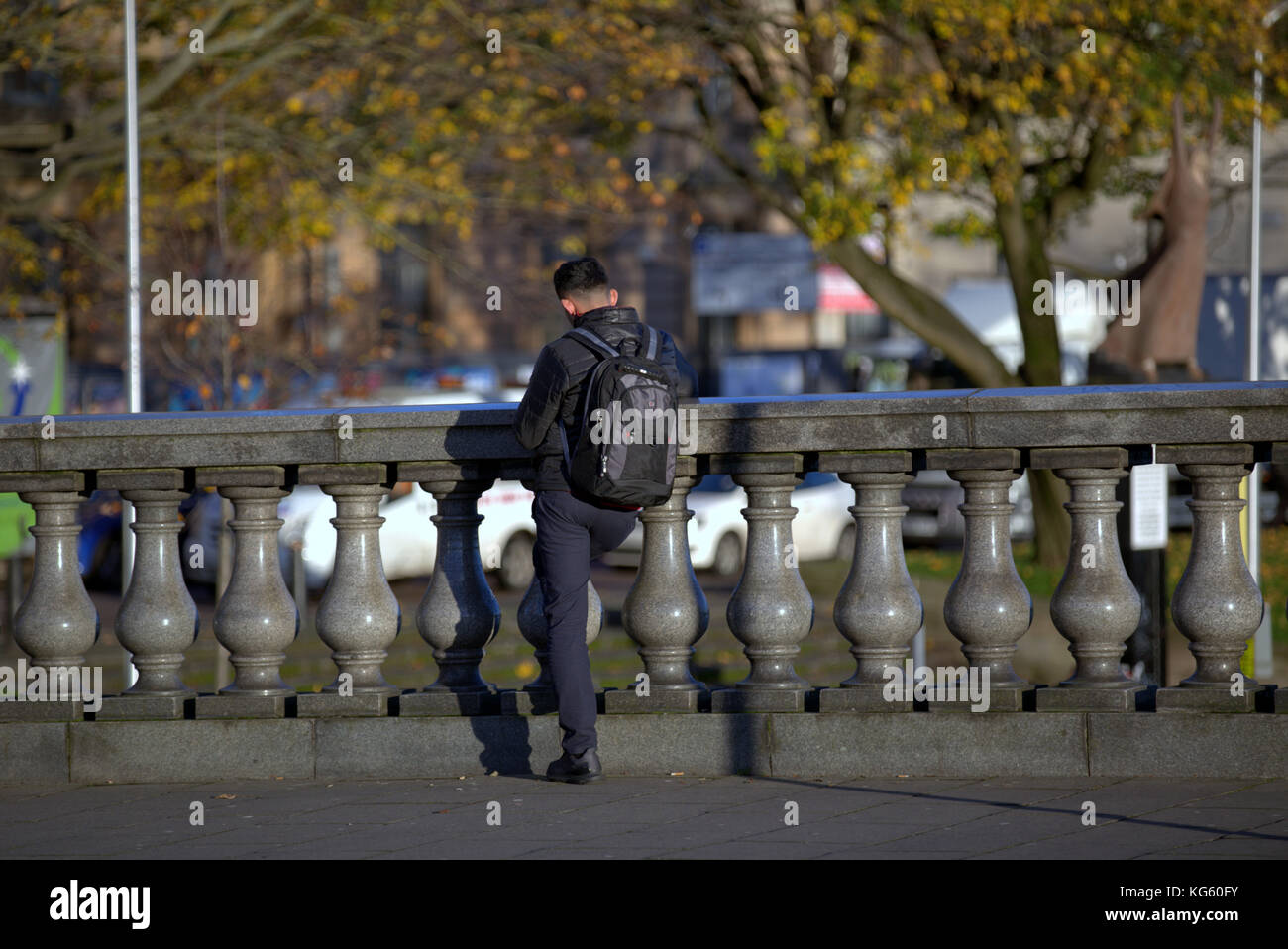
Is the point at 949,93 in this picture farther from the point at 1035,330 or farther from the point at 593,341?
the point at 593,341

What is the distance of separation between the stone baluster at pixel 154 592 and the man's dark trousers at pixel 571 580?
1472 millimetres

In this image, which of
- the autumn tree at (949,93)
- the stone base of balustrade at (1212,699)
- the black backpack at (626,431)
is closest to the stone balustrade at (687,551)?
the stone base of balustrade at (1212,699)

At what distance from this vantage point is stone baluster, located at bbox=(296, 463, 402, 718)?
6.73 metres

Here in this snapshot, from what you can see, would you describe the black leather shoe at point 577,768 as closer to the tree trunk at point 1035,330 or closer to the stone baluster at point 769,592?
the stone baluster at point 769,592

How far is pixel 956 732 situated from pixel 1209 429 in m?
1.39

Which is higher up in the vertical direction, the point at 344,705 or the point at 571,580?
the point at 571,580

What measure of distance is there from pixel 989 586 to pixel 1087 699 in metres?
0.52

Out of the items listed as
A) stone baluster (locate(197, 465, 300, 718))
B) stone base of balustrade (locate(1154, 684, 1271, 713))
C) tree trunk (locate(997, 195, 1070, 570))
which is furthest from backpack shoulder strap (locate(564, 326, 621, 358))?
tree trunk (locate(997, 195, 1070, 570))

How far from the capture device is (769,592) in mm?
6598

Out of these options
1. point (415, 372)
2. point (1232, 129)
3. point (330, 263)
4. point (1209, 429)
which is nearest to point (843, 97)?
point (1232, 129)

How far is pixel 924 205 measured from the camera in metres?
44.0

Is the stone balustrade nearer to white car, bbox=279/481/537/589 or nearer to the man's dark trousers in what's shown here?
the man's dark trousers

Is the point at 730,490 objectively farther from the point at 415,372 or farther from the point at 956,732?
the point at 415,372

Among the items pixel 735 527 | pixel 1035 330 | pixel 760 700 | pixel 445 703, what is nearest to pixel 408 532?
pixel 735 527
